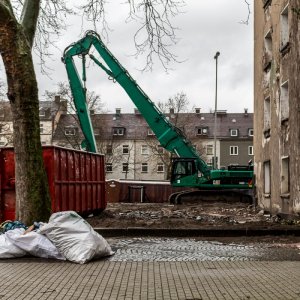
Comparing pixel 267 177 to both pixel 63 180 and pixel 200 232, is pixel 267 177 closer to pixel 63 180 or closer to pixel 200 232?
pixel 63 180

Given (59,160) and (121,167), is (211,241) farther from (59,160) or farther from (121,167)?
(121,167)

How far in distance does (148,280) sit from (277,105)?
46.6ft

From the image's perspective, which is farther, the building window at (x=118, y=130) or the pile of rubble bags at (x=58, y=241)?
the building window at (x=118, y=130)

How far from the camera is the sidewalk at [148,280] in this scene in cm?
711

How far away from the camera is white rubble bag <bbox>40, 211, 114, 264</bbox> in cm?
1006

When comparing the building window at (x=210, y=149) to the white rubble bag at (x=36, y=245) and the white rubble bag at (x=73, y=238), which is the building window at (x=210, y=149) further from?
the white rubble bag at (x=36, y=245)

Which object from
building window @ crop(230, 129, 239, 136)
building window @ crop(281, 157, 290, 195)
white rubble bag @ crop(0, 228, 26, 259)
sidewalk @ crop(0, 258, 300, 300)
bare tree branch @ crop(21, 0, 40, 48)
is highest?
building window @ crop(230, 129, 239, 136)

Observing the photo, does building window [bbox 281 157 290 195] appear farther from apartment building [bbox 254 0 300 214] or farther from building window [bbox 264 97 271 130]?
building window [bbox 264 97 271 130]

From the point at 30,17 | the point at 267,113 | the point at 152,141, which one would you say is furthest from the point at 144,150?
the point at 30,17

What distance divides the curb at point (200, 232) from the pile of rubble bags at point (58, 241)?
4.08m

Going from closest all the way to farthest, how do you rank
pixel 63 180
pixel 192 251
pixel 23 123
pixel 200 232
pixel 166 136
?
pixel 192 251
pixel 23 123
pixel 200 232
pixel 63 180
pixel 166 136

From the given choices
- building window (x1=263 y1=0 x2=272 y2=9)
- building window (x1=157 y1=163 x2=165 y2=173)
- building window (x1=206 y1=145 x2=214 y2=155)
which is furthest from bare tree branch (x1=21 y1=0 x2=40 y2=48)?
building window (x1=206 y1=145 x2=214 y2=155)

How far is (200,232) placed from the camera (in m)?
14.7

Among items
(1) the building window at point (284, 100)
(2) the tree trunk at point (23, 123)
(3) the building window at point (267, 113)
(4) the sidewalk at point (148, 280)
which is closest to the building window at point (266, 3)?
Answer: (3) the building window at point (267, 113)
